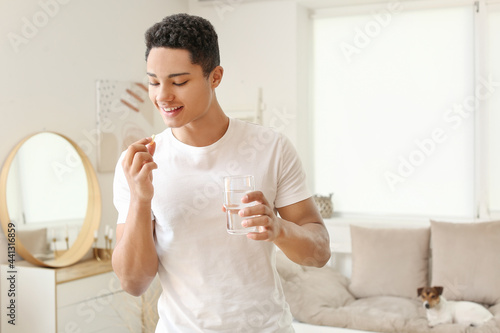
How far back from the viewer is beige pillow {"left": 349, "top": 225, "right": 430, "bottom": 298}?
3793mm

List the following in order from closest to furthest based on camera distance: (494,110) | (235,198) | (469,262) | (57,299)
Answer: (235,198), (57,299), (469,262), (494,110)

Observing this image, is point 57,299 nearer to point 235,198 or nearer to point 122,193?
point 122,193

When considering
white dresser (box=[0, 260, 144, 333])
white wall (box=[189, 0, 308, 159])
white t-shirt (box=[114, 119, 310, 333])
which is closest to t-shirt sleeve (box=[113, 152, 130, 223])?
white t-shirt (box=[114, 119, 310, 333])

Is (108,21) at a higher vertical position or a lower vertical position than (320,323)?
higher

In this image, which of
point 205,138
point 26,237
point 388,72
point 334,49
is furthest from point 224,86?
point 205,138

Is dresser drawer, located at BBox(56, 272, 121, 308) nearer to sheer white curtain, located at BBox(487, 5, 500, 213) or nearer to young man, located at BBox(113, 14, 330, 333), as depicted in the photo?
young man, located at BBox(113, 14, 330, 333)

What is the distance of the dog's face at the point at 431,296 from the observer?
325 centimetres

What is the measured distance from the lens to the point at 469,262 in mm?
3615

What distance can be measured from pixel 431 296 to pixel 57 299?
2.03 meters

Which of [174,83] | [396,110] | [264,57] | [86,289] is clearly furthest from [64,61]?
[174,83]

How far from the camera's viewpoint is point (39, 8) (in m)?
3.47

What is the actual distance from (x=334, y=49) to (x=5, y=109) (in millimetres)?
2437

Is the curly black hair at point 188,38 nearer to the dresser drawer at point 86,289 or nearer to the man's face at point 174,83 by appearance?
the man's face at point 174,83

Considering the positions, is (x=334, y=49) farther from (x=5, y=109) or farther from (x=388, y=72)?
(x=5, y=109)
